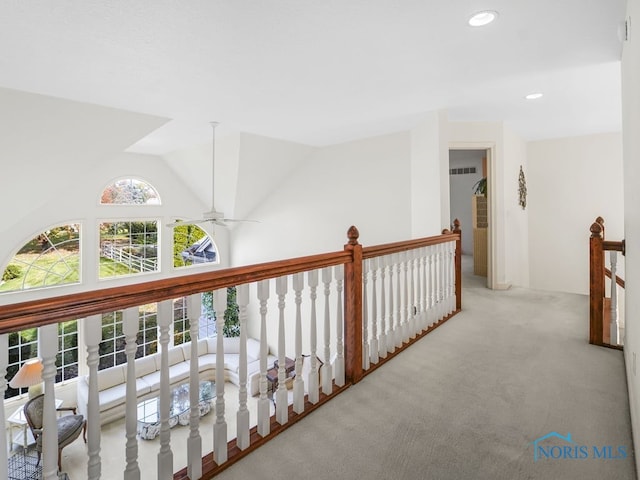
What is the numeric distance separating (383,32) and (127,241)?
242 inches

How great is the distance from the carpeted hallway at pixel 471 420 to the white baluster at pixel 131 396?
0.39m

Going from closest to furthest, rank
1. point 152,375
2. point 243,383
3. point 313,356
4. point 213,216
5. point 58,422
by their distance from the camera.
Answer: point 243,383 < point 313,356 < point 58,422 < point 213,216 < point 152,375

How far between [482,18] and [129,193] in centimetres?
632

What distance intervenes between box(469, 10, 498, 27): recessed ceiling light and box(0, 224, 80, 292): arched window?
6.53 metres

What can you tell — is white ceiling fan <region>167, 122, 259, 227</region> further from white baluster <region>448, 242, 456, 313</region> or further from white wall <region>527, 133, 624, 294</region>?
white wall <region>527, 133, 624, 294</region>

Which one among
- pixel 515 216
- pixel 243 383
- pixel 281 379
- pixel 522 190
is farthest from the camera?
pixel 522 190

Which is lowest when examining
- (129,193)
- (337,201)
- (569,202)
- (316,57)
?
(569,202)

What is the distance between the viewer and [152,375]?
6.51 metres

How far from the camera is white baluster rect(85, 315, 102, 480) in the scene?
1129 mm

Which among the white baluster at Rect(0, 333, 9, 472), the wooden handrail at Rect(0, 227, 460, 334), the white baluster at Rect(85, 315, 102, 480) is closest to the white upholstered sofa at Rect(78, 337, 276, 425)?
the wooden handrail at Rect(0, 227, 460, 334)

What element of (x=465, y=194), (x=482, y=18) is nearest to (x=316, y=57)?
(x=482, y=18)

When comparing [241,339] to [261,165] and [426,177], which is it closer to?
[426,177]

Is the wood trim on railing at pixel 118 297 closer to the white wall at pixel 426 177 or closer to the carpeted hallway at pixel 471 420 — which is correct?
the carpeted hallway at pixel 471 420

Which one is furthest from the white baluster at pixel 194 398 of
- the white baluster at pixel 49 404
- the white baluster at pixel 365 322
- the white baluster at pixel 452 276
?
the white baluster at pixel 452 276
